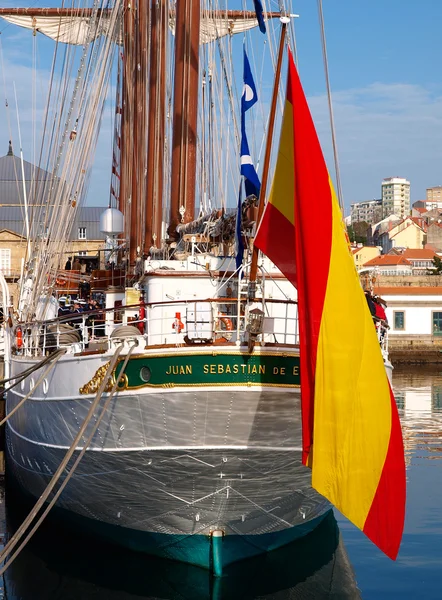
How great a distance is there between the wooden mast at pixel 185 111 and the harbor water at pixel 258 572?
7703 millimetres

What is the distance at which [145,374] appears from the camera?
14938 mm

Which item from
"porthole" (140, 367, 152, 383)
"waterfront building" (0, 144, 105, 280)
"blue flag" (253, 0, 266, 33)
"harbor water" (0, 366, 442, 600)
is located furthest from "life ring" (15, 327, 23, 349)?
"waterfront building" (0, 144, 105, 280)

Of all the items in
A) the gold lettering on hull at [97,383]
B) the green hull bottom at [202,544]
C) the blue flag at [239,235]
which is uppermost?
the blue flag at [239,235]

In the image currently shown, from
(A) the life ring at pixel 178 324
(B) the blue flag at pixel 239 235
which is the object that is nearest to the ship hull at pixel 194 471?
(A) the life ring at pixel 178 324

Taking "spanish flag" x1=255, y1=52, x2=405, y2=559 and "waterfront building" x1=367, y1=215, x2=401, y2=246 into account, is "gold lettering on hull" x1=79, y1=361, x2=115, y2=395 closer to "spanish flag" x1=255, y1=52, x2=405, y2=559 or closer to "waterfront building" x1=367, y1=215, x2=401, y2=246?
"spanish flag" x1=255, y1=52, x2=405, y2=559

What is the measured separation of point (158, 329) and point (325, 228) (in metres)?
4.88

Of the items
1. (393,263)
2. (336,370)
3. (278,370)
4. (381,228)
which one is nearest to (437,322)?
(393,263)

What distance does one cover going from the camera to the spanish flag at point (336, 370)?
12.8 metres

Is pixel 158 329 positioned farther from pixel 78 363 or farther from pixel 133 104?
pixel 133 104

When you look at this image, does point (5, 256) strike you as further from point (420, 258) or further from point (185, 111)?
point (185, 111)

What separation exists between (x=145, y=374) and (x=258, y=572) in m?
3.85

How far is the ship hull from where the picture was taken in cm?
1473

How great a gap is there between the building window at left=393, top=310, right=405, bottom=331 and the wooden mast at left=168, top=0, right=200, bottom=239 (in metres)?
42.8

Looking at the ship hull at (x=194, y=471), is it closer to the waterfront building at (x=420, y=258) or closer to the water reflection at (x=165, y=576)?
the water reflection at (x=165, y=576)
